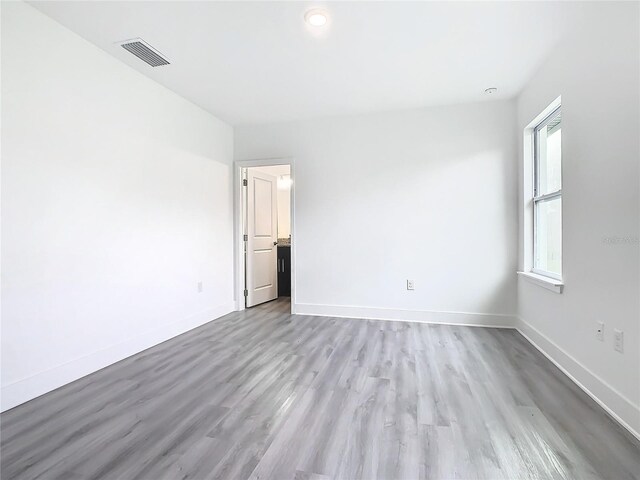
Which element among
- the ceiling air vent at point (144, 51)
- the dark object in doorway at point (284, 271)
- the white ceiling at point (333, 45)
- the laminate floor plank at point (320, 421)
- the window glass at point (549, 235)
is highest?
the white ceiling at point (333, 45)

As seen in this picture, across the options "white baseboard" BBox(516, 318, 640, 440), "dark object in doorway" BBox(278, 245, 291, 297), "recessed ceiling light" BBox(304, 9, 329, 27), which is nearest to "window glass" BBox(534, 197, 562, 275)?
"white baseboard" BBox(516, 318, 640, 440)

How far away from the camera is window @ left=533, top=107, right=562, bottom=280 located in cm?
282

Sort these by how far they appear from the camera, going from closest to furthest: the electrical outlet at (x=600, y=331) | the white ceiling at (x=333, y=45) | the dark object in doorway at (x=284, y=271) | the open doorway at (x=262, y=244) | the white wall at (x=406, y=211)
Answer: the electrical outlet at (x=600, y=331), the white ceiling at (x=333, y=45), the white wall at (x=406, y=211), the open doorway at (x=262, y=244), the dark object in doorway at (x=284, y=271)

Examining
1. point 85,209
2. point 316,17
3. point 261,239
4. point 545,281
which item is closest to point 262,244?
point 261,239

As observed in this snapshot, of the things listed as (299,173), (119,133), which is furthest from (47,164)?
(299,173)

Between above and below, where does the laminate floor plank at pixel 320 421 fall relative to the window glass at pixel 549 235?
below

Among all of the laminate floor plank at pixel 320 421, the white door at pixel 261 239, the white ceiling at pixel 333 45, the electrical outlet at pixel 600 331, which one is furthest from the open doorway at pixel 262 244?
the electrical outlet at pixel 600 331

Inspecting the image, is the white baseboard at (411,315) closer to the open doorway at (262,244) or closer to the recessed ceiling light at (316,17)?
the open doorway at (262,244)

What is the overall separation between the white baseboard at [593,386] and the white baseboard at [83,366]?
3448 millimetres

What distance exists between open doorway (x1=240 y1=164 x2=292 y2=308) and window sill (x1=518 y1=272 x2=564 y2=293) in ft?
9.40

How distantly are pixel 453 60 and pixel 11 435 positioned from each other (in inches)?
153

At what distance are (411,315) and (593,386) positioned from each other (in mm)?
1958

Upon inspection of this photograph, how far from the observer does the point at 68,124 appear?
236cm

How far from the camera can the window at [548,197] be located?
2.82 metres
